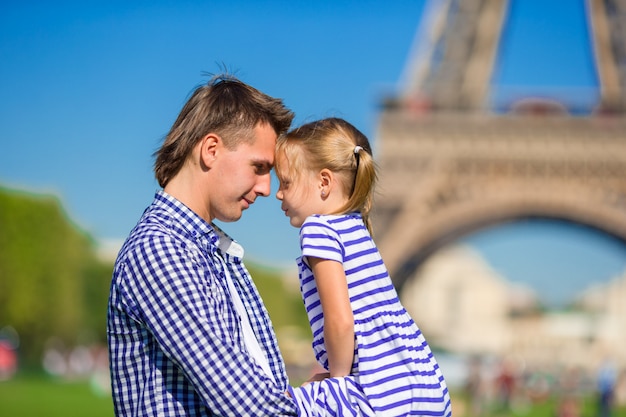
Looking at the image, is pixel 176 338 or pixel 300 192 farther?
pixel 300 192

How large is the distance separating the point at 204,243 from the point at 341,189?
40 cm

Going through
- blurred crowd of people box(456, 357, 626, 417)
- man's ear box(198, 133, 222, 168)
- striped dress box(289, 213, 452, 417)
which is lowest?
blurred crowd of people box(456, 357, 626, 417)

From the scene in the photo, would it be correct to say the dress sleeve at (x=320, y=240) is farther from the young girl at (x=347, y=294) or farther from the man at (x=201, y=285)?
the man at (x=201, y=285)

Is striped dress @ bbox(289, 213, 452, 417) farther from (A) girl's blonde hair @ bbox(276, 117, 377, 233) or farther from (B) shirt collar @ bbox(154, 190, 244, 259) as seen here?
(B) shirt collar @ bbox(154, 190, 244, 259)

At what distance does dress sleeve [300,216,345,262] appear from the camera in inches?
89.9

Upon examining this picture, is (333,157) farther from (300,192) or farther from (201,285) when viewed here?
(201,285)

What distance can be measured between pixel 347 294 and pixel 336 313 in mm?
52

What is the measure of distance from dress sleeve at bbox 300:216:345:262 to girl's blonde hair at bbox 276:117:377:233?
93mm

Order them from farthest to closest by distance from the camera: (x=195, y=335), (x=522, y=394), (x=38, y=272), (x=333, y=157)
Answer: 1. (x=38, y=272)
2. (x=522, y=394)
3. (x=333, y=157)
4. (x=195, y=335)

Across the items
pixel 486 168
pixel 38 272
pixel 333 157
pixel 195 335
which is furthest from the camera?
pixel 38 272

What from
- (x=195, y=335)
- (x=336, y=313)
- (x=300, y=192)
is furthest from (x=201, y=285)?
(x=300, y=192)

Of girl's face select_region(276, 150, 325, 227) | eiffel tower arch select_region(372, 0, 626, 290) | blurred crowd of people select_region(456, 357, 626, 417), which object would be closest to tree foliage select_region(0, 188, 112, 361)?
eiffel tower arch select_region(372, 0, 626, 290)

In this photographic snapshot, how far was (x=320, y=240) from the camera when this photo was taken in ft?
7.56

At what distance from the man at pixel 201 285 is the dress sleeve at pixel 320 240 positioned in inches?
5.0
